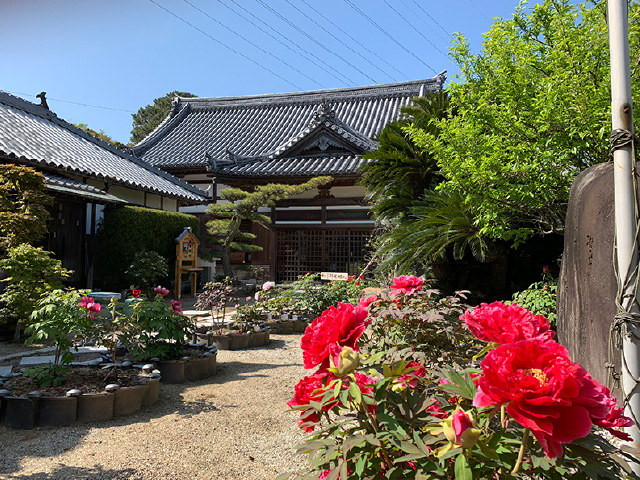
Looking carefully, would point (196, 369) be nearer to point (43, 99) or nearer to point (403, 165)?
point (403, 165)

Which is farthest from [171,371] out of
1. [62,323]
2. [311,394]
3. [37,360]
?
[311,394]

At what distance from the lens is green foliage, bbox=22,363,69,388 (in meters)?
3.43

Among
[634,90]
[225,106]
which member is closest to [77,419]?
[634,90]

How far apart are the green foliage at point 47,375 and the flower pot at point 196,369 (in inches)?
46.0

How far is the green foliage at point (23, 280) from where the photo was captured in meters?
5.54

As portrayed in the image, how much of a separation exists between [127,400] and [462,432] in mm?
3217

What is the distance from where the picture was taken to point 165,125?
19.6 metres

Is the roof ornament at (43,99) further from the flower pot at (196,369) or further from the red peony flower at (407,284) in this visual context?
the red peony flower at (407,284)

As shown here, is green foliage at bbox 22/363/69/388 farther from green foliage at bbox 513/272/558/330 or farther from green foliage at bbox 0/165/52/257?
green foliage at bbox 513/272/558/330

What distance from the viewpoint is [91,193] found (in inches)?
355

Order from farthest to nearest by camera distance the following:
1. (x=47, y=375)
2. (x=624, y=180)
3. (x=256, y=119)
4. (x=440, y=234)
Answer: (x=256, y=119) < (x=440, y=234) < (x=47, y=375) < (x=624, y=180)

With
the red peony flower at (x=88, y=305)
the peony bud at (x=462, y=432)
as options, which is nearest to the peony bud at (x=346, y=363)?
the peony bud at (x=462, y=432)

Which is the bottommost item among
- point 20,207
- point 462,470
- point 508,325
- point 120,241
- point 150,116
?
point 462,470

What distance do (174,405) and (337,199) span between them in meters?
10.5
